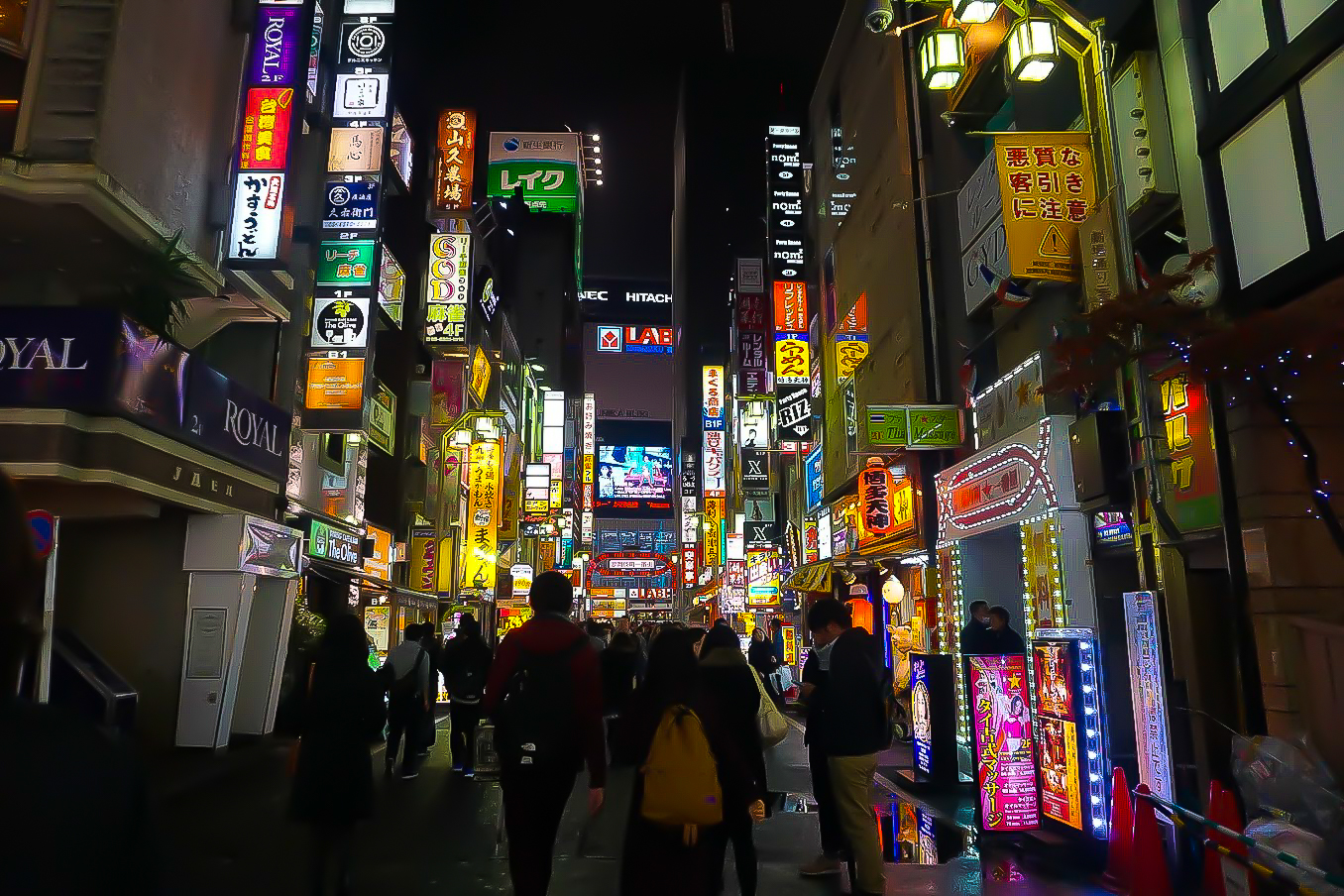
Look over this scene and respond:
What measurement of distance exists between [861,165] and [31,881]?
22413 mm

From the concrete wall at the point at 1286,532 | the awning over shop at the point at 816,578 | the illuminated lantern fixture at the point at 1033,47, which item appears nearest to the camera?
the concrete wall at the point at 1286,532

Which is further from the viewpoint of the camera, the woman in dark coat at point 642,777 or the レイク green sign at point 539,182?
the レイク green sign at point 539,182

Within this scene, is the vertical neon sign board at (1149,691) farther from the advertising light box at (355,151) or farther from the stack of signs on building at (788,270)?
the stack of signs on building at (788,270)

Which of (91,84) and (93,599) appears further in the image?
(93,599)

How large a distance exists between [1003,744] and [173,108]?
497 inches

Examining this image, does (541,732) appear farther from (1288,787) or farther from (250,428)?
(250,428)

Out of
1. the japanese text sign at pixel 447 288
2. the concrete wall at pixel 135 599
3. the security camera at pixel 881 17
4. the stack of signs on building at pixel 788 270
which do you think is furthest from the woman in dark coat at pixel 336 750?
the stack of signs on building at pixel 788 270

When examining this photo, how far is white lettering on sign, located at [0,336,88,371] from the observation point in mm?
9867

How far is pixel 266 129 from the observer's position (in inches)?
506

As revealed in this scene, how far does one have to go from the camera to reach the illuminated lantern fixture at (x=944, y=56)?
9914 millimetres

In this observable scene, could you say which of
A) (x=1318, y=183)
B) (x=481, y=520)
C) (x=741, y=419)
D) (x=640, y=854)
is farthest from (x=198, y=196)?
(x=741, y=419)

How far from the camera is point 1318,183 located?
7.29m

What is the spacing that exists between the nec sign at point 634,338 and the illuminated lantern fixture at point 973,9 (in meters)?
113

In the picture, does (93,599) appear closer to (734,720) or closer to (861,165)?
(734,720)
